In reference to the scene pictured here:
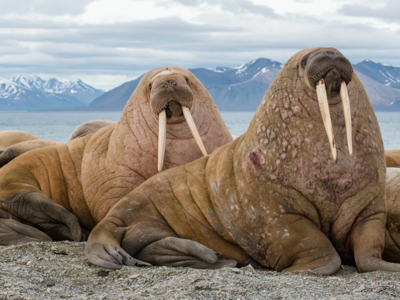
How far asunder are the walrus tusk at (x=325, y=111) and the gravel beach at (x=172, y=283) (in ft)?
2.79

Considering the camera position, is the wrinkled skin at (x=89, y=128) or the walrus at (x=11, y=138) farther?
the walrus at (x=11, y=138)

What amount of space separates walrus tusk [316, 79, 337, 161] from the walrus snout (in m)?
0.06

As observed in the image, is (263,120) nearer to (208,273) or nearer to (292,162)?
(292,162)

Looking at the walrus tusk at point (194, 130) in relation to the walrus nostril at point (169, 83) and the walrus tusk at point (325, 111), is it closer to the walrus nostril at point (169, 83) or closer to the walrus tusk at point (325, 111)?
the walrus nostril at point (169, 83)

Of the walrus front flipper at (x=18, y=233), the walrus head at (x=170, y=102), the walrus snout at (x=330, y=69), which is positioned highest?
the walrus snout at (x=330, y=69)

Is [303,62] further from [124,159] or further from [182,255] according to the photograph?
[124,159]

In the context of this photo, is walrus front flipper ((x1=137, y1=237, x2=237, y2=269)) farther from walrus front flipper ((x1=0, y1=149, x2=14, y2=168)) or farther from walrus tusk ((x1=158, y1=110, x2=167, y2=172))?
walrus front flipper ((x1=0, y1=149, x2=14, y2=168))

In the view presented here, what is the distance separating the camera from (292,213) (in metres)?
4.62

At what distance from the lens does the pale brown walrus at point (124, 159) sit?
231 inches

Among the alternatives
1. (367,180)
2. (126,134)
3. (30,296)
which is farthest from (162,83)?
(30,296)

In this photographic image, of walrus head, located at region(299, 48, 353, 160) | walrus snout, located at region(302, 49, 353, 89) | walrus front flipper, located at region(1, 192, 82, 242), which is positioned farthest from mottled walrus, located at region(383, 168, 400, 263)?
walrus front flipper, located at region(1, 192, 82, 242)

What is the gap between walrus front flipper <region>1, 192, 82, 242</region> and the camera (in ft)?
20.0

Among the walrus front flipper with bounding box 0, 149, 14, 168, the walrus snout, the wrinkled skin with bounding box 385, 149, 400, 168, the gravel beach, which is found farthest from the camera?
the walrus front flipper with bounding box 0, 149, 14, 168

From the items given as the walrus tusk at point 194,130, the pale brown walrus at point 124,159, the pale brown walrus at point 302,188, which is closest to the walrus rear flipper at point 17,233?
the pale brown walrus at point 124,159
